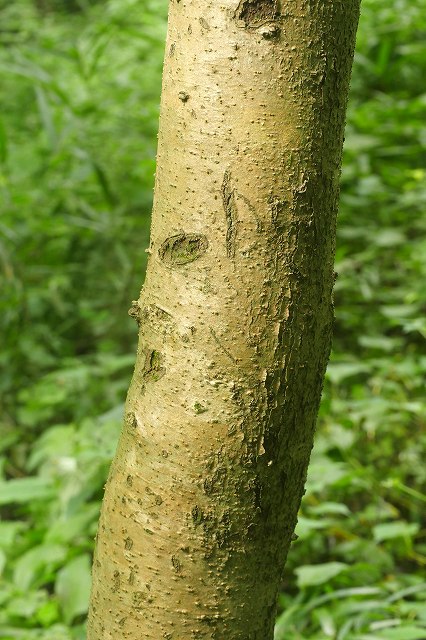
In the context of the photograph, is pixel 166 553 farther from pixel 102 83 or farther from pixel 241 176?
pixel 102 83

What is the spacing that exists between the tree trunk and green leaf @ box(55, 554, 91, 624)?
77 cm

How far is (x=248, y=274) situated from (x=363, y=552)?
1.12 meters

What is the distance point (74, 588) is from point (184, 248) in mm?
996

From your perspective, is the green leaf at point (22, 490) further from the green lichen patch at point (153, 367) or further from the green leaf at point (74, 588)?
the green lichen patch at point (153, 367)

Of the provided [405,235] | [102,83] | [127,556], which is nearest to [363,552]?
[127,556]

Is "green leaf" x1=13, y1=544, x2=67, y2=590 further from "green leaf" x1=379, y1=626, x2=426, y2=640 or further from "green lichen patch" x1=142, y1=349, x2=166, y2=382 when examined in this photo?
"green lichen patch" x1=142, y1=349, x2=166, y2=382

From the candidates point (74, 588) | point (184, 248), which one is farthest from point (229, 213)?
point (74, 588)

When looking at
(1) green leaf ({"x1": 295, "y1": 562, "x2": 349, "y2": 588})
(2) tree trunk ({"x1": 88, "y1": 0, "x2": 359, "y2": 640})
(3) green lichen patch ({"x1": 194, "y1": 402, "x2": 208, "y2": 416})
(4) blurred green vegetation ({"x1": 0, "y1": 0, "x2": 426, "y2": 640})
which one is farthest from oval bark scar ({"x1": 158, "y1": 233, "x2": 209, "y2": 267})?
(1) green leaf ({"x1": 295, "y1": 562, "x2": 349, "y2": 588})

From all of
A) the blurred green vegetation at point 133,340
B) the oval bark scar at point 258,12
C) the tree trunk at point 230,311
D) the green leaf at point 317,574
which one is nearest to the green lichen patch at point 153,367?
the tree trunk at point 230,311

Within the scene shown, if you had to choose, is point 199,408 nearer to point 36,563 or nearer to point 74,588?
point 74,588

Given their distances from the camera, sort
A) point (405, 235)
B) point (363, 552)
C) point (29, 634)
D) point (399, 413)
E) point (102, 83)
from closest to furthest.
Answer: point (29, 634), point (363, 552), point (399, 413), point (405, 235), point (102, 83)

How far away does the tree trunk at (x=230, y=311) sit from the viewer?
52cm

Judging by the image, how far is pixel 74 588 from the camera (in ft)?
4.35

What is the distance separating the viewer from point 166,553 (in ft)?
1.87
